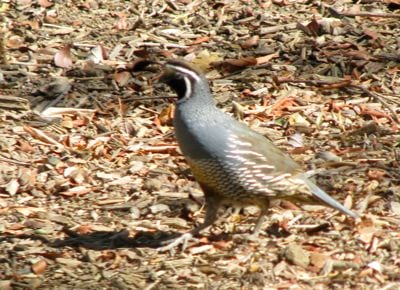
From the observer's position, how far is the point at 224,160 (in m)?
5.85

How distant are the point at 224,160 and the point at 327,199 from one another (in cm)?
61

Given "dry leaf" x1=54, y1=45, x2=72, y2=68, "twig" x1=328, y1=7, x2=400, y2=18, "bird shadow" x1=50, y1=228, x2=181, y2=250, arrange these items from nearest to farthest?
"bird shadow" x1=50, y1=228, x2=181, y2=250
"dry leaf" x1=54, y1=45, x2=72, y2=68
"twig" x1=328, y1=7, x2=400, y2=18

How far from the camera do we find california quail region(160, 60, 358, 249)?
229 inches

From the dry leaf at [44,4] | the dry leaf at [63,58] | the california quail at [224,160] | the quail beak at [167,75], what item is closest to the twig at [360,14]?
the dry leaf at [63,58]

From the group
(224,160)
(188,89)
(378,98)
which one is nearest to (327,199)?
(224,160)

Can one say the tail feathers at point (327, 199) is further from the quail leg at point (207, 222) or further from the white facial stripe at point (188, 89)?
the white facial stripe at point (188, 89)

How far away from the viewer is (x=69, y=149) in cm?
702

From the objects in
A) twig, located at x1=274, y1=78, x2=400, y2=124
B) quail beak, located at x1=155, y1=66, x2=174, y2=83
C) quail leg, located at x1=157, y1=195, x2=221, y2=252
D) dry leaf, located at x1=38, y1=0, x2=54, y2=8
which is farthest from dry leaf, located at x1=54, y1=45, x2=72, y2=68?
quail leg, located at x1=157, y1=195, x2=221, y2=252

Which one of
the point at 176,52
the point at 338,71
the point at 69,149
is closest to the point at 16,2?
the point at 176,52

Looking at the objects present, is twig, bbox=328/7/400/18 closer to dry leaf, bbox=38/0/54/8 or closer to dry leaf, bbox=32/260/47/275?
dry leaf, bbox=38/0/54/8

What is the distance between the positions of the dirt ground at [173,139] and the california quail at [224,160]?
208mm

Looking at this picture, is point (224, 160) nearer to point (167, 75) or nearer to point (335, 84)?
point (167, 75)

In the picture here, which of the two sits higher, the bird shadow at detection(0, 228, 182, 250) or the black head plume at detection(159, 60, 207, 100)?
the black head plume at detection(159, 60, 207, 100)

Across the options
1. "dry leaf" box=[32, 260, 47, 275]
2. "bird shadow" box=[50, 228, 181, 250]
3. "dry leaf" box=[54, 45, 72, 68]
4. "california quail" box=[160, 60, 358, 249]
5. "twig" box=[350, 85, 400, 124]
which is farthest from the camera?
"dry leaf" box=[54, 45, 72, 68]
